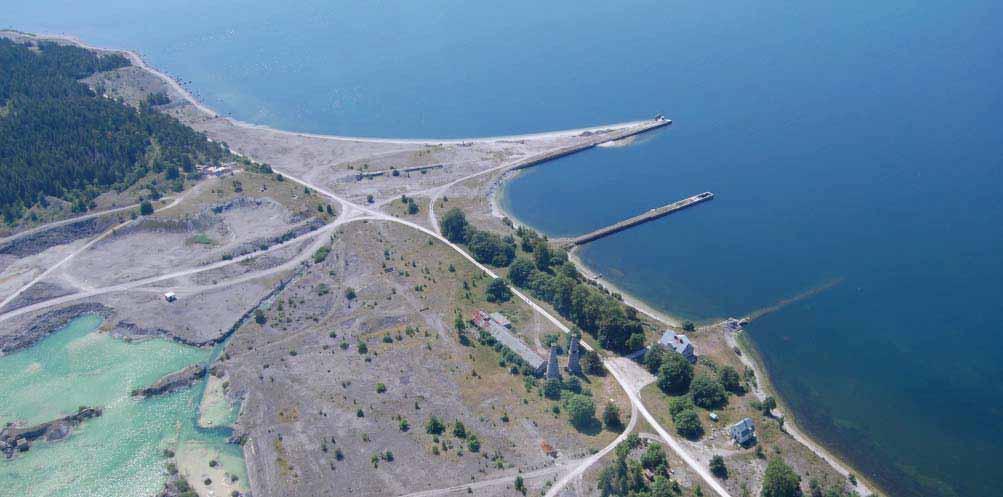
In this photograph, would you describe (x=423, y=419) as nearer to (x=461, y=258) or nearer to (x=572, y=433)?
(x=572, y=433)

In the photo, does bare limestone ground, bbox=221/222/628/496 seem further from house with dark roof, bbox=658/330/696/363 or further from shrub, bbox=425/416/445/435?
house with dark roof, bbox=658/330/696/363

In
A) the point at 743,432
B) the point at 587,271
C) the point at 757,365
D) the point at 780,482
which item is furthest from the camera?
the point at 587,271

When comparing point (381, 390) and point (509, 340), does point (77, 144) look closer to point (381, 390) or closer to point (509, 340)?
point (381, 390)

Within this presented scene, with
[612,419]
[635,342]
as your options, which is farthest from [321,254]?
[612,419]

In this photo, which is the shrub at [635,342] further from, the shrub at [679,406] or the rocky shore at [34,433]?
the rocky shore at [34,433]

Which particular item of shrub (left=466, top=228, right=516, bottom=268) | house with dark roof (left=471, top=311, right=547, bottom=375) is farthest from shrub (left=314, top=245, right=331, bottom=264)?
house with dark roof (left=471, top=311, right=547, bottom=375)

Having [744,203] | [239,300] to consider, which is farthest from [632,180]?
[239,300]
